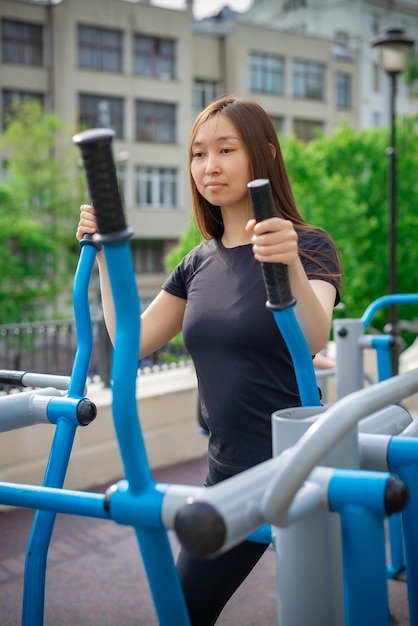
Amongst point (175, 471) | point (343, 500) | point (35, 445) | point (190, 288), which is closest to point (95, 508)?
point (343, 500)

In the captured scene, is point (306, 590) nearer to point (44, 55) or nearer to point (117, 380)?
point (117, 380)

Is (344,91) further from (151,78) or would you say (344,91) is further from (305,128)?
(151,78)

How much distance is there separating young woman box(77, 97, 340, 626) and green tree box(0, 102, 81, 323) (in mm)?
21031

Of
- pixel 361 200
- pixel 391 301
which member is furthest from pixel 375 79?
pixel 391 301

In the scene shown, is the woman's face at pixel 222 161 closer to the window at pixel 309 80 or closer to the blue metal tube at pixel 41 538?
the blue metal tube at pixel 41 538

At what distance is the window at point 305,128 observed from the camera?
125 feet

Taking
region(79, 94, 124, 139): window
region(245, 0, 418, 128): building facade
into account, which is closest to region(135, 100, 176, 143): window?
region(79, 94, 124, 139): window

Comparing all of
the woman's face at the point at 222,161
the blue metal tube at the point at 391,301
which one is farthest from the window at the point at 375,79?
the woman's face at the point at 222,161

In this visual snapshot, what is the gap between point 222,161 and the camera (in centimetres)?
→ 177

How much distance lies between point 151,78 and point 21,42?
17.9ft

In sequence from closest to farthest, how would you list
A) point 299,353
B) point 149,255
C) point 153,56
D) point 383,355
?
point 299,353 → point 383,355 → point 153,56 → point 149,255

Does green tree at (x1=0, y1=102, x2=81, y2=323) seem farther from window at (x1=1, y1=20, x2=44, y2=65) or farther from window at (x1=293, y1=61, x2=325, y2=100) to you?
window at (x1=293, y1=61, x2=325, y2=100)

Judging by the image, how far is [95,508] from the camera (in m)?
1.10

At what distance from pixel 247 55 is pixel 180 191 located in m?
6.97
